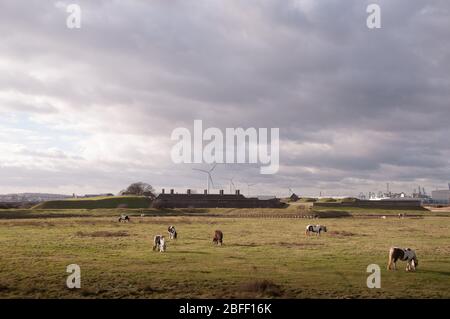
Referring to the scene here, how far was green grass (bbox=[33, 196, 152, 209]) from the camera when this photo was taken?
144 metres

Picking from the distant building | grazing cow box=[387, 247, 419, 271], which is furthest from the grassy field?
the distant building

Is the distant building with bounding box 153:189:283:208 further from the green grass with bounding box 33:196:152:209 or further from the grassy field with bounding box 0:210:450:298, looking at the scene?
the grassy field with bounding box 0:210:450:298

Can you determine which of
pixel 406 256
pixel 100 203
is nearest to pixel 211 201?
pixel 100 203

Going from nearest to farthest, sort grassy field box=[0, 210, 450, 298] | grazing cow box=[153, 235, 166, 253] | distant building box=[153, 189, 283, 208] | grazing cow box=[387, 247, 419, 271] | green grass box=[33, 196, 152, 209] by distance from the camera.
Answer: grassy field box=[0, 210, 450, 298], grazing cow box=[387, 247, 419, 271], grazing cow box=[153, 235, 166, 253], green grass box=[33, 196, 152, 209], distant building box=[153, 189, 283, 208]

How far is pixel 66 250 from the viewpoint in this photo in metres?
33.8

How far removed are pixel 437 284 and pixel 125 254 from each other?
19784 millimetres

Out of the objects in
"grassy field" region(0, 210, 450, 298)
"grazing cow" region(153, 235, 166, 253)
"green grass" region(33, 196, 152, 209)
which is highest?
"green grass" region(33, 196, 152, 209)

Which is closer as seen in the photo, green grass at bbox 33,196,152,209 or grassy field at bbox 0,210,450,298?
grassy field at bbox 0,210,450,298

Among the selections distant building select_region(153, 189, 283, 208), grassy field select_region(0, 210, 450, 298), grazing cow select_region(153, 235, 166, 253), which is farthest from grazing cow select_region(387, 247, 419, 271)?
distant building select_region(153, 189, 283, 208)

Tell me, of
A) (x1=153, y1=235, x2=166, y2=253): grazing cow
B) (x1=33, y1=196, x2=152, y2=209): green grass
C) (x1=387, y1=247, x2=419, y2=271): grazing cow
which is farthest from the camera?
(x1=33, y1=196, x2=152, y2=209): green grass

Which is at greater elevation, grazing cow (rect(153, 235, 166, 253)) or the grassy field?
grazing cow (rect(153, 235, 166, 253))

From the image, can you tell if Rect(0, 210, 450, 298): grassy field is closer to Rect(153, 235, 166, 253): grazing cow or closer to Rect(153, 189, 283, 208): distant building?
Rect(153, 235, 166, 253): grazing cow
